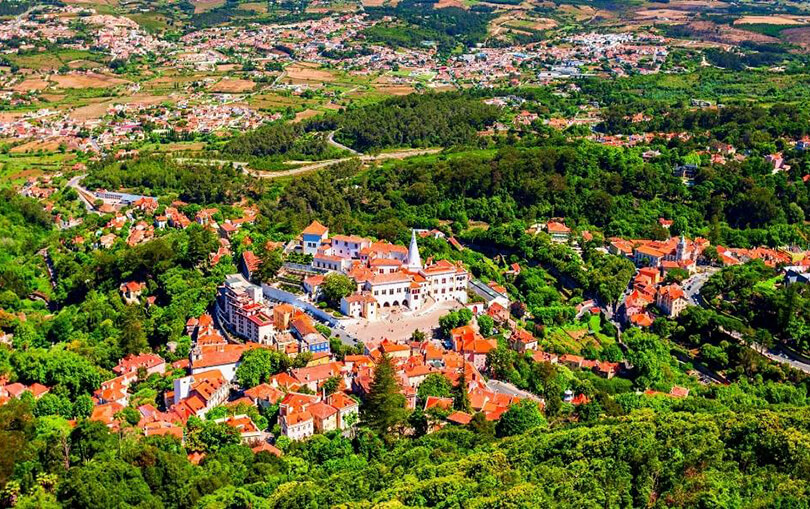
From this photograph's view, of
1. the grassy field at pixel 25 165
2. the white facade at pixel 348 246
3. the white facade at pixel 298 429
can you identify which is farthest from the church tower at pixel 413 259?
the grassy field at pixel 25 165

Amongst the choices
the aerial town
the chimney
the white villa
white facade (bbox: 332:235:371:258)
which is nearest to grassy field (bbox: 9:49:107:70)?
the aerial town

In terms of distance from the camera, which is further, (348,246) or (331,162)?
(331,162)

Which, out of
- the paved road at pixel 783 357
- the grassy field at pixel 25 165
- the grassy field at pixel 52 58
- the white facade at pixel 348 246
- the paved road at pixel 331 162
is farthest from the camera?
the grassy field at pixel 52 58

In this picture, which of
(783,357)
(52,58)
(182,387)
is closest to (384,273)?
(182,387)

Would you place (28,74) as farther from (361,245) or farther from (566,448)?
(566,448)

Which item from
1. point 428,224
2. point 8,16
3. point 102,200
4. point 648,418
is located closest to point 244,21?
point 8,16

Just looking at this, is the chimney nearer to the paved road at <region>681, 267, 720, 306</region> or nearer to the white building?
the white building

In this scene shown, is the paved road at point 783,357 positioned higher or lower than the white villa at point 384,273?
lower

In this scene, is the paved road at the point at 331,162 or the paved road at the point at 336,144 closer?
the paved road at the point at 331,162

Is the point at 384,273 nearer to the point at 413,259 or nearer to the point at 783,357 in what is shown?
the point at 413,259

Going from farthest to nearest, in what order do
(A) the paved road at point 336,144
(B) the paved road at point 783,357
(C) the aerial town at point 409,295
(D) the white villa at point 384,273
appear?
1. (A) the paved road at point 336,144
2. (B) the paved road at point 783,357
3. (D) the white villa at point 384,273
4. (C) the aerial town at point 409,295

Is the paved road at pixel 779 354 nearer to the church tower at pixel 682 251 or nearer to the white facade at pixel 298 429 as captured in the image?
the church tower at pixel 682 251
